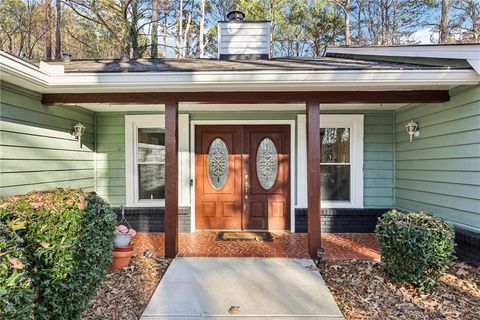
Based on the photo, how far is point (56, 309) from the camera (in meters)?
2.34

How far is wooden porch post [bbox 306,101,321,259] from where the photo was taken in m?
4.07

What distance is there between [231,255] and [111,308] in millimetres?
1711

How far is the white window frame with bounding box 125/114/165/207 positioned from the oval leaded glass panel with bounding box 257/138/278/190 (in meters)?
1.90

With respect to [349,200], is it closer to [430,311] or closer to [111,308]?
[430,311]

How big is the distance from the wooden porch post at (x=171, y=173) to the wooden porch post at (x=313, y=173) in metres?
1.80

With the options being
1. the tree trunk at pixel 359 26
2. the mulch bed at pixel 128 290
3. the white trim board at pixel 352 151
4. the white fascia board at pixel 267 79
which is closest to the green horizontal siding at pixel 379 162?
the white trim board at pixel 352 151

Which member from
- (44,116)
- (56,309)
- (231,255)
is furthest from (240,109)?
(56,309)

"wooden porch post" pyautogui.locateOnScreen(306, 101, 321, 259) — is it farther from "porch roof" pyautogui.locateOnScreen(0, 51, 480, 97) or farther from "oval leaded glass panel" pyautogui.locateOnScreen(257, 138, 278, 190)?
"oval leaded glass panel" pyautogui.locateOnScreen(257, 138, 278, 190)

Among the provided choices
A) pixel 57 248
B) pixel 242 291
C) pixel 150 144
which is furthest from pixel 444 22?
pixel 57 248

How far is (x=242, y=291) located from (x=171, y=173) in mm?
A: 1785

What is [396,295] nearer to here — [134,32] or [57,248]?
[57,248]

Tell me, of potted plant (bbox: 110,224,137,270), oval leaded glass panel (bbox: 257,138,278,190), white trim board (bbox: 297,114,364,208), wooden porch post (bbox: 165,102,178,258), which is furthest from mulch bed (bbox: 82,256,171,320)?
white trim board (bbox: 297,114,364,208)

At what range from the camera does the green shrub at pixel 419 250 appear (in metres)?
3.13

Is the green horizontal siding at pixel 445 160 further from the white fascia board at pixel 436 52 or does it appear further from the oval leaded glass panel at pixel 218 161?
the oval leaded glass panel at pixel 218 161
